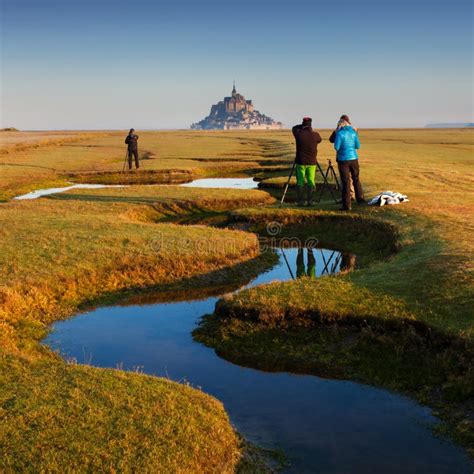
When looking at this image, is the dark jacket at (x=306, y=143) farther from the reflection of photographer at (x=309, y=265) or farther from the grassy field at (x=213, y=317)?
the reflection of photographer at (x=309, y=265)

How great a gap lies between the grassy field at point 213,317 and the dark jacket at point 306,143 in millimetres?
2349

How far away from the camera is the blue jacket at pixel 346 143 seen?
71.8 feet

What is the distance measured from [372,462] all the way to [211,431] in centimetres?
235

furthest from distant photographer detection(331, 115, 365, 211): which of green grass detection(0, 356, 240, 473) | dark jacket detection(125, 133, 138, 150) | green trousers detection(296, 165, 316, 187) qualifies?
dark jacket detection(125, 133, 138, 150)

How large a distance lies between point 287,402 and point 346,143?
14.8 meters

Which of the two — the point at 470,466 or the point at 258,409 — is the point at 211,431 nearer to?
the point at 258,409

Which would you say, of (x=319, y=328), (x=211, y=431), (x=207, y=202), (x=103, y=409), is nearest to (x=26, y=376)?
(x=103, y=409)

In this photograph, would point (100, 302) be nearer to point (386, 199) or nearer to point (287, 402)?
point (287, 402)

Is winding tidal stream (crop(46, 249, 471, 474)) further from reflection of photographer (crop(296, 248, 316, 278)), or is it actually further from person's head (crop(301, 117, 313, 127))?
person's head (crop(301, 117, 313, 127))

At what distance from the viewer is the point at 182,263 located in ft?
55.9

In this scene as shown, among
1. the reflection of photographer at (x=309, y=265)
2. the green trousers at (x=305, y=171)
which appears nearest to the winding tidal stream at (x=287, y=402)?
the reflection of photographer at (x=309, y=265)

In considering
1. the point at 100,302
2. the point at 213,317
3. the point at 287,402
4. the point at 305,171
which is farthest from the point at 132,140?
the point at 287,402

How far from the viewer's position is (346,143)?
2206 centimetres

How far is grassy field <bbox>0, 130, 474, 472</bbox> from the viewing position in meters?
7.40
